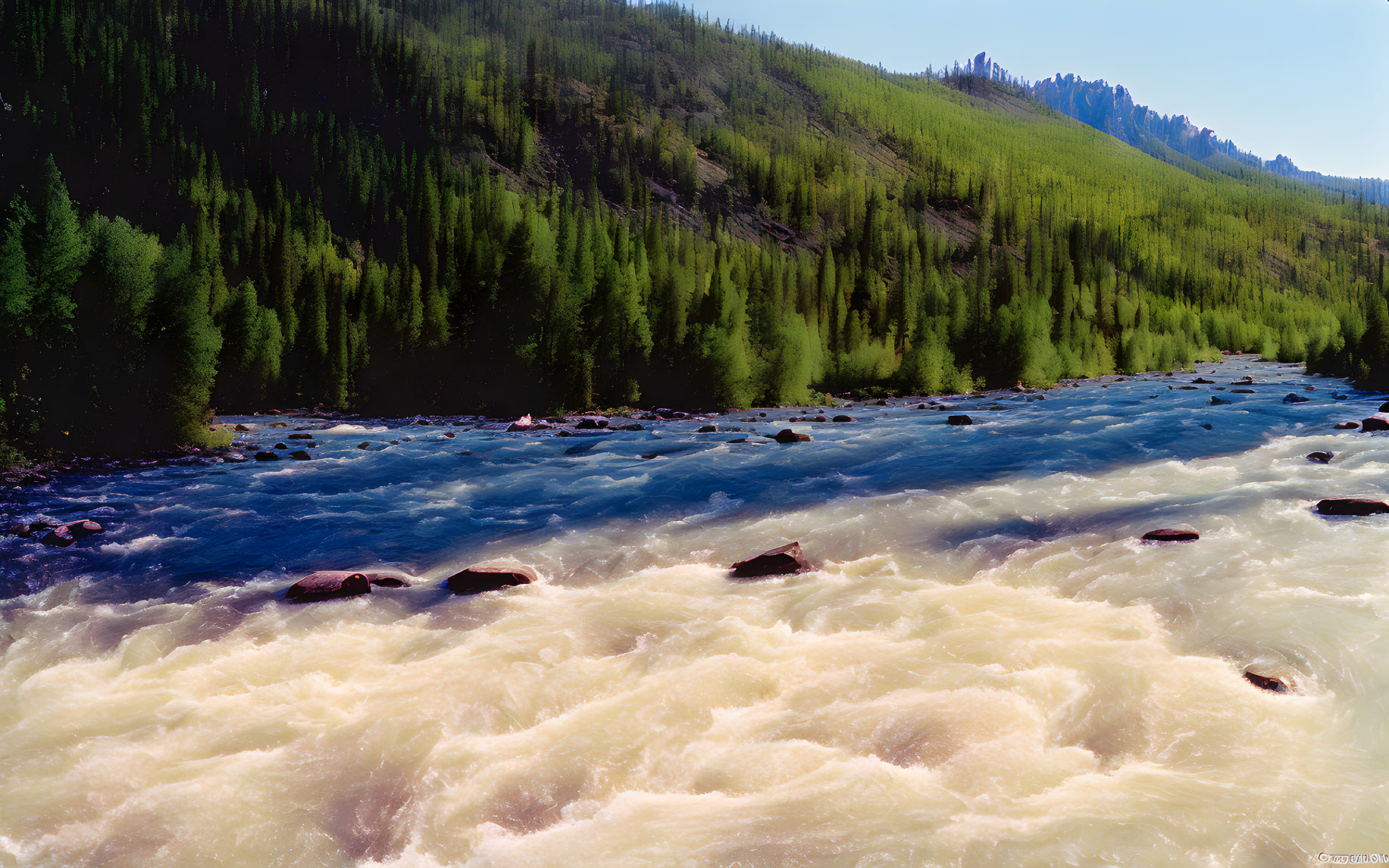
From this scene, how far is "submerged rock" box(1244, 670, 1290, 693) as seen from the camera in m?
8.98

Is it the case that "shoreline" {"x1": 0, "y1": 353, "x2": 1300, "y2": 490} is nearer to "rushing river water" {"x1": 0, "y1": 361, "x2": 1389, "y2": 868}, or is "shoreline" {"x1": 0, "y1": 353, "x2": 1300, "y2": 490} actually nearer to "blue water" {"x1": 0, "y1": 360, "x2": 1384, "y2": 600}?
"blue water" {"x1": 0, "y1": 360, "x2": 1384, "y2": 600}

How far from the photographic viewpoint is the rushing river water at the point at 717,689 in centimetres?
693

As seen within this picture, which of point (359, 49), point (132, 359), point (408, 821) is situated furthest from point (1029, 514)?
point (359, 49)

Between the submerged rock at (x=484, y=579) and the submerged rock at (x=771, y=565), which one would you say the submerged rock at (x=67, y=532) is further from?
the submerged rock at (x=771, y=565)

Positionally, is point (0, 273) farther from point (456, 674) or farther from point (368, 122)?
point (368, 122)

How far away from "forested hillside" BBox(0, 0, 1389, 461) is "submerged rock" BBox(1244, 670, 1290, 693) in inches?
1327

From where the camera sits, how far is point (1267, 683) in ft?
29.9

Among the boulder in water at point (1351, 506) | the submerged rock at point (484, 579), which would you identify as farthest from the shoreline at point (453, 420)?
the boulder in water at point (1351, 506)

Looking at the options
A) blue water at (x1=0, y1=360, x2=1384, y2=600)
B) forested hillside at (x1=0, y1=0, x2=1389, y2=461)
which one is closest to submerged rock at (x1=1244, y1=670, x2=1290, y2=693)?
blue water at (x1=0, y1=360, x2=1384, y2=600)

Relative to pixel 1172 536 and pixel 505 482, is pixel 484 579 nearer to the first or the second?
pixel 505 482

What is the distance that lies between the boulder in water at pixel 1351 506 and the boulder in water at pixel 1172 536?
3.65 metres

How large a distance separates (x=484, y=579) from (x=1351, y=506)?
60.9 feet

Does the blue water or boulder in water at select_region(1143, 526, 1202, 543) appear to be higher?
boulder in water at select_region(1143, 526, 1202, 543)

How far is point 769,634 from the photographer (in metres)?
11.4
